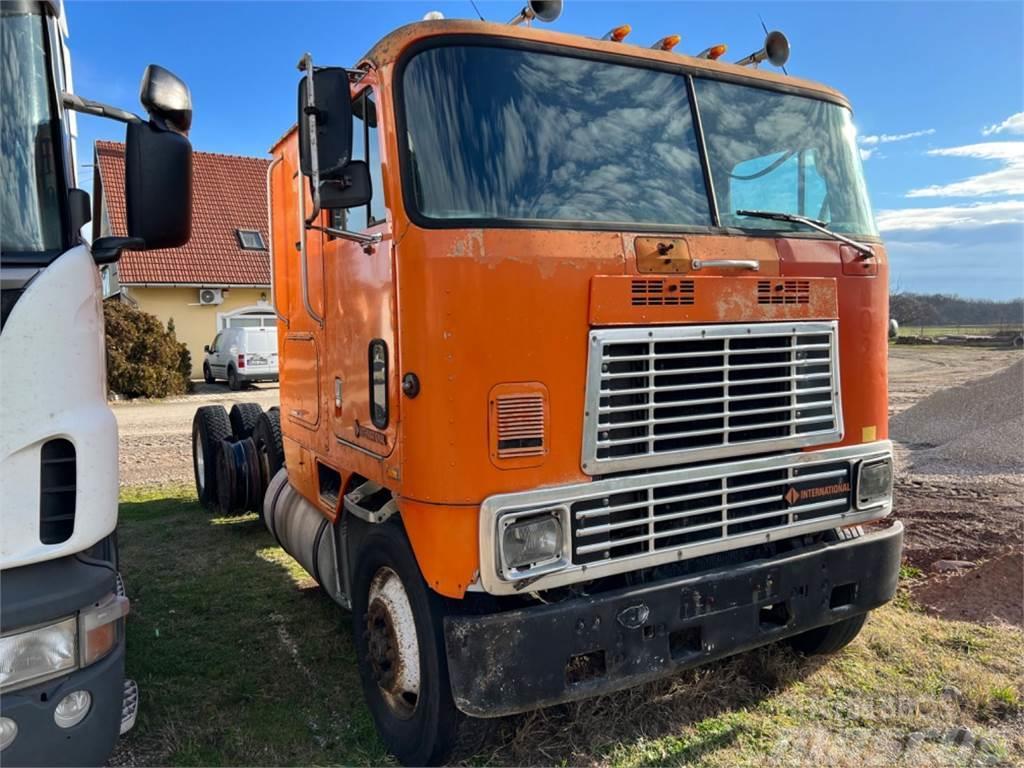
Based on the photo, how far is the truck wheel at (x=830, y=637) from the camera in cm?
410

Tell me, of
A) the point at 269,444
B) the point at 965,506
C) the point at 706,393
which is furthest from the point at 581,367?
the point at 965,506

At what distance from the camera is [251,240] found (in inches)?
968

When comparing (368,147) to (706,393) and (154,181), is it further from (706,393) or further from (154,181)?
(706,393)

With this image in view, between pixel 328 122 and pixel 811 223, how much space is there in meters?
2.22

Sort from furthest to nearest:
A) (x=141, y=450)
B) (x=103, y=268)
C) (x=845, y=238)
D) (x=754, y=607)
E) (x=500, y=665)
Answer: (x=141, y=450)
(x=845, y=238)
(x=754, y=607)
(x=103, y=268)
(x=500, y=665)

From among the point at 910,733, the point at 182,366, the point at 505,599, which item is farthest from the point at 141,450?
the point at 910,733

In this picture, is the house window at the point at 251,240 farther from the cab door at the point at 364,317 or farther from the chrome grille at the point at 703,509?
the chrome grille at the point at 703,509

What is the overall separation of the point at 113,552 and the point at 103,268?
3.63 feet

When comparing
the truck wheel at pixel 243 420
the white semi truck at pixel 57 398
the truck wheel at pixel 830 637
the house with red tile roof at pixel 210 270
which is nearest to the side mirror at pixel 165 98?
the white semi truck at pixel 57 398

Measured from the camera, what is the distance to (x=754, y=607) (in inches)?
130

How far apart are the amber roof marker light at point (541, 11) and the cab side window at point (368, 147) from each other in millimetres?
739

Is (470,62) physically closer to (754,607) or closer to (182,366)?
(754,607)

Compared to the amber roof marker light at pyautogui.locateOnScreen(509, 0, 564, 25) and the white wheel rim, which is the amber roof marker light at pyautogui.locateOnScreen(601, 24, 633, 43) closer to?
the amber roof marker light at pyautogui.locateOnScreen(509, 0, 564, 25)

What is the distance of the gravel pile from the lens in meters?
8.93
